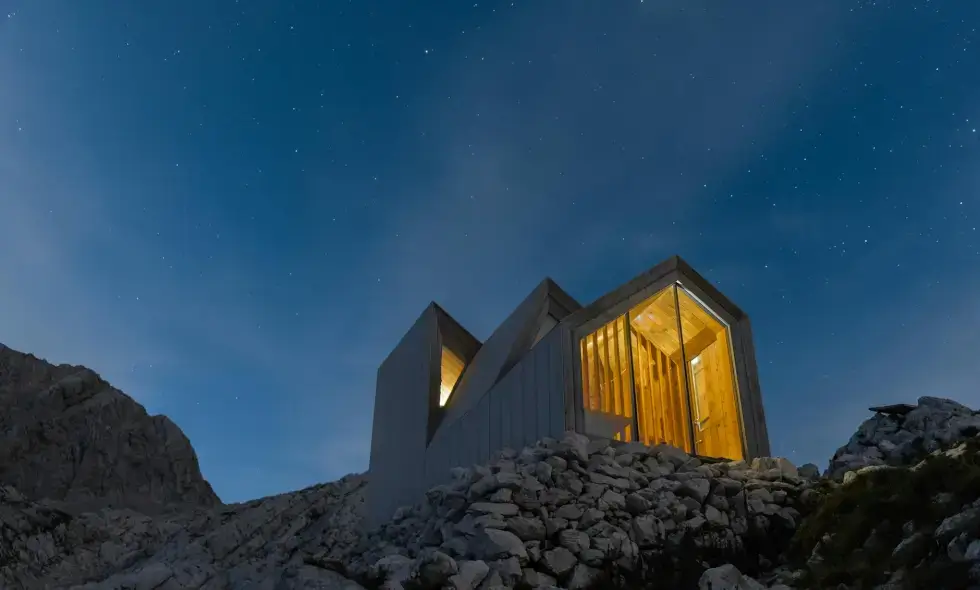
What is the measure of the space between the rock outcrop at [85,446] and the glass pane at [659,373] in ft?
96.5

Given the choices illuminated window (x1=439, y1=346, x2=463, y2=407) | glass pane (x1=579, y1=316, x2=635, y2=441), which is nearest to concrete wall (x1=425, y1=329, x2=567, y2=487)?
glass pane (x1=579, y1=316, x2=635, y2=441)

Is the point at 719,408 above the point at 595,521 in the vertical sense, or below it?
above

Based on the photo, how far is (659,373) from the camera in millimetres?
14633

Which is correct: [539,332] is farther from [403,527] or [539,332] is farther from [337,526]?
[337,526]

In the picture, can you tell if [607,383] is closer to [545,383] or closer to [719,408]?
[545,383]

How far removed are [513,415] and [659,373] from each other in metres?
3.54

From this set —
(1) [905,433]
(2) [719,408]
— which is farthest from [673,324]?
(1) [905,433]

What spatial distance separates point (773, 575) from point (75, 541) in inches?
1103

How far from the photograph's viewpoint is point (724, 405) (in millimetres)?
14133

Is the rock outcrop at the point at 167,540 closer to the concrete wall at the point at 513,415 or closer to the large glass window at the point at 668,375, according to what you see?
the concrete wall at the point at 513,415

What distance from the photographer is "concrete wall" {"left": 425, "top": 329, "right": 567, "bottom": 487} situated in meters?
12.1

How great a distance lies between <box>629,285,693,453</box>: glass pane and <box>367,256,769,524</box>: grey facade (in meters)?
0.04

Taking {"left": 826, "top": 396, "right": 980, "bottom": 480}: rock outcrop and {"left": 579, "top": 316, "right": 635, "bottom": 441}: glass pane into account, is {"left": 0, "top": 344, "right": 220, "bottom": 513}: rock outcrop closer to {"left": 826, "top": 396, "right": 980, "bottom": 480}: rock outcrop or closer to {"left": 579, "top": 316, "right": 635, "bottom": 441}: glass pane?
{"left": 579, "top": 316, "right": 635, "bottom": 441}: glass pane

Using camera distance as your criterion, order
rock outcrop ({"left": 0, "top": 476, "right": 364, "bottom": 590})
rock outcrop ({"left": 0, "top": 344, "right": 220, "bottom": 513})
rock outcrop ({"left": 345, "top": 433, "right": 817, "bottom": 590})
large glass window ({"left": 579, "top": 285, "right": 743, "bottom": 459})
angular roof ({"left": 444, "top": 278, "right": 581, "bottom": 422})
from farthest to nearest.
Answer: rock outcrop ({"left": 0, "top": 344, "right": 220, "bottom": 513}), rock outcrop ({"left": 0, "top": 476, "right": 364, "bottom": 590}), angular roof ({"left": 444, "top": 278, "right": 581, "bottom": 422}), large glass window ({"left": 579, "top": 285, "right": 743, "bottom": 459}), rock outcrop ({"left": 345, "top": 433, "right": 817, "bottom": 590})
